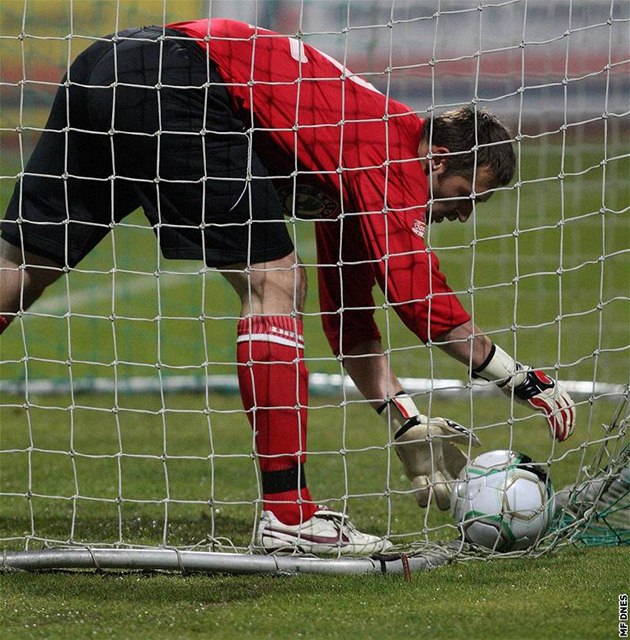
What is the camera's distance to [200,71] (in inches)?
154

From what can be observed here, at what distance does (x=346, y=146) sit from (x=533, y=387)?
3.21 feet

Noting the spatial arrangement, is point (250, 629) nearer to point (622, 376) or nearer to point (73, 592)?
point (73, 592)

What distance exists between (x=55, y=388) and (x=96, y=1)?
12.2 feet

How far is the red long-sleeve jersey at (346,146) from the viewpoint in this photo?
12.5ft

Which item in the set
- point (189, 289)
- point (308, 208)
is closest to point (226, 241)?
point (308, 208)

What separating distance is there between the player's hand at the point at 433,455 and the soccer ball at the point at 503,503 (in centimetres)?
7

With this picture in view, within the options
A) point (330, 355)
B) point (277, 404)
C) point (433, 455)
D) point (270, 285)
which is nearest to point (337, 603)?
point (277, 404)

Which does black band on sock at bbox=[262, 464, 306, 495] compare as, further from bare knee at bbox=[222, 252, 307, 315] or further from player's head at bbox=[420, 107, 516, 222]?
player's head at bbox=[420, 107, 516, 222]

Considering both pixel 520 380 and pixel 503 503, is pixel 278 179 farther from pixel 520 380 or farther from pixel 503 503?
pixel 503 503

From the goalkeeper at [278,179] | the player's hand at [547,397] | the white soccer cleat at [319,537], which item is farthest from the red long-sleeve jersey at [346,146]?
the white soccer cleat at [319,537]

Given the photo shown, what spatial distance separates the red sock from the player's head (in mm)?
661

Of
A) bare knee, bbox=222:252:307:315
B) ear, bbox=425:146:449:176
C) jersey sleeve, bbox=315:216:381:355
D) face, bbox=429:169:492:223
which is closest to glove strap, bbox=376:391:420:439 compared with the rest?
jersey sleeve, bbox=315:216:381:355

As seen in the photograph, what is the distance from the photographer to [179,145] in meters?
3.88

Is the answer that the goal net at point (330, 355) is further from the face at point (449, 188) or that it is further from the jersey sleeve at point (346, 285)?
the jersey sleeve at point (346, 285)
